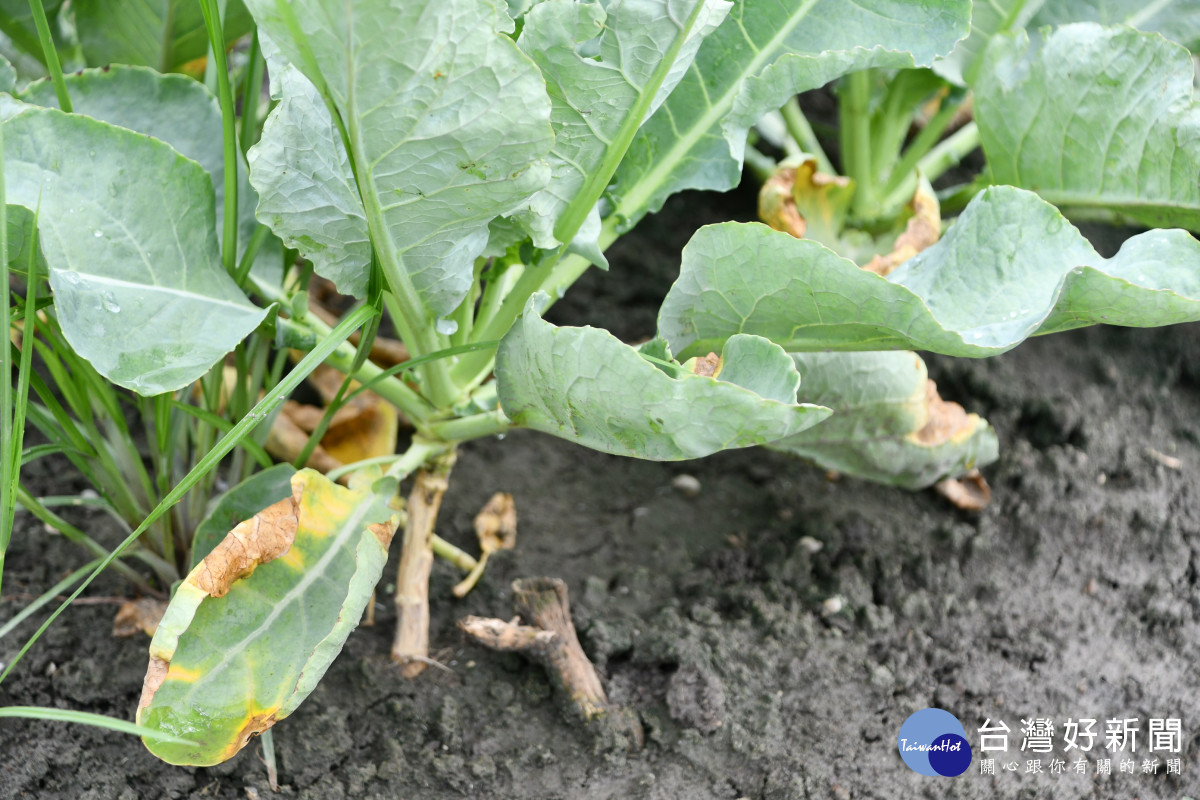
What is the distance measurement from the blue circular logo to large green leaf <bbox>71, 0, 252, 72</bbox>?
3.85ft

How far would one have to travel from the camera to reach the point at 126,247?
0.86 m

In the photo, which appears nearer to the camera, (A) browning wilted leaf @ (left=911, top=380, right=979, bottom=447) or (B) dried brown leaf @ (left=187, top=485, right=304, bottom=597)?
(B) dried brown leaf @ (left=187, top=485, right=304, bottom=597)

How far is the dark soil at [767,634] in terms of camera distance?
96 centimetres

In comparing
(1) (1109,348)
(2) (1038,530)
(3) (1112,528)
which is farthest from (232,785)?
(1) (1109,348)

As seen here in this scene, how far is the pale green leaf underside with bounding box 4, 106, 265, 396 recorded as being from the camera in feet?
2.65

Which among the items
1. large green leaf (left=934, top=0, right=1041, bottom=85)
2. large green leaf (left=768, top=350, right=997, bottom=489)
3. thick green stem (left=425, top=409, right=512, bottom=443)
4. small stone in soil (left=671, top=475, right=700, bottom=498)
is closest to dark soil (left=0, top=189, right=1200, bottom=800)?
small stone in soil (left=671, top=475, right=700, bottom=498)

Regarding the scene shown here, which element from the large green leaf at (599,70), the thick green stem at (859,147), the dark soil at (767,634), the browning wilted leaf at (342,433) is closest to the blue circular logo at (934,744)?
the dark soil at (767,634)

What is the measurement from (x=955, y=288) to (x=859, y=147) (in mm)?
818

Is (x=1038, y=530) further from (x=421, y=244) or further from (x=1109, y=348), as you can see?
(x=421, y=244)

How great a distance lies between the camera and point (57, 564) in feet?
3.73

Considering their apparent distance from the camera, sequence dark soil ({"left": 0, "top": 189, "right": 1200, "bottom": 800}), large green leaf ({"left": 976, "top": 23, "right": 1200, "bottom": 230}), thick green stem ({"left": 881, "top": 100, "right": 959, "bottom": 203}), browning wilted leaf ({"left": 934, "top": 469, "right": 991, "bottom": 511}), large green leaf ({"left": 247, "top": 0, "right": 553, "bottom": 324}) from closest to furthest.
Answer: large green leaf ({"left": 247, "top": 0, "right": 553, "bottom": 324}), dark soil ({"left": 0, "top": 189, "right": 1200, "bottom": 800}), large green leaf ({"left": 976, "top": 23, "right": 1200, "bottom": 230}), browning wilted leaf ({"left": 934, "top": 469, "right": 991, "bottom": 511}), thick green stem ({"left": 881, "top": 100, "right": 959, "bottom": 203})

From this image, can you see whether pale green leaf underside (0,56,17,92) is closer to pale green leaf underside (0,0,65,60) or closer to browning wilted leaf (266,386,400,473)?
pale green leaf underside (0,0,65,60)

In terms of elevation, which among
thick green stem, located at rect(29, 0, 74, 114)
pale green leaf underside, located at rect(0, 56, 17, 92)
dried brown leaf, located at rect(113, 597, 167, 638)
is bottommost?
dried brown leaf, located at rect(113, 597, 167, 638)

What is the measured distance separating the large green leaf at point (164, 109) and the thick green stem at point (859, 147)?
41.8 inches
